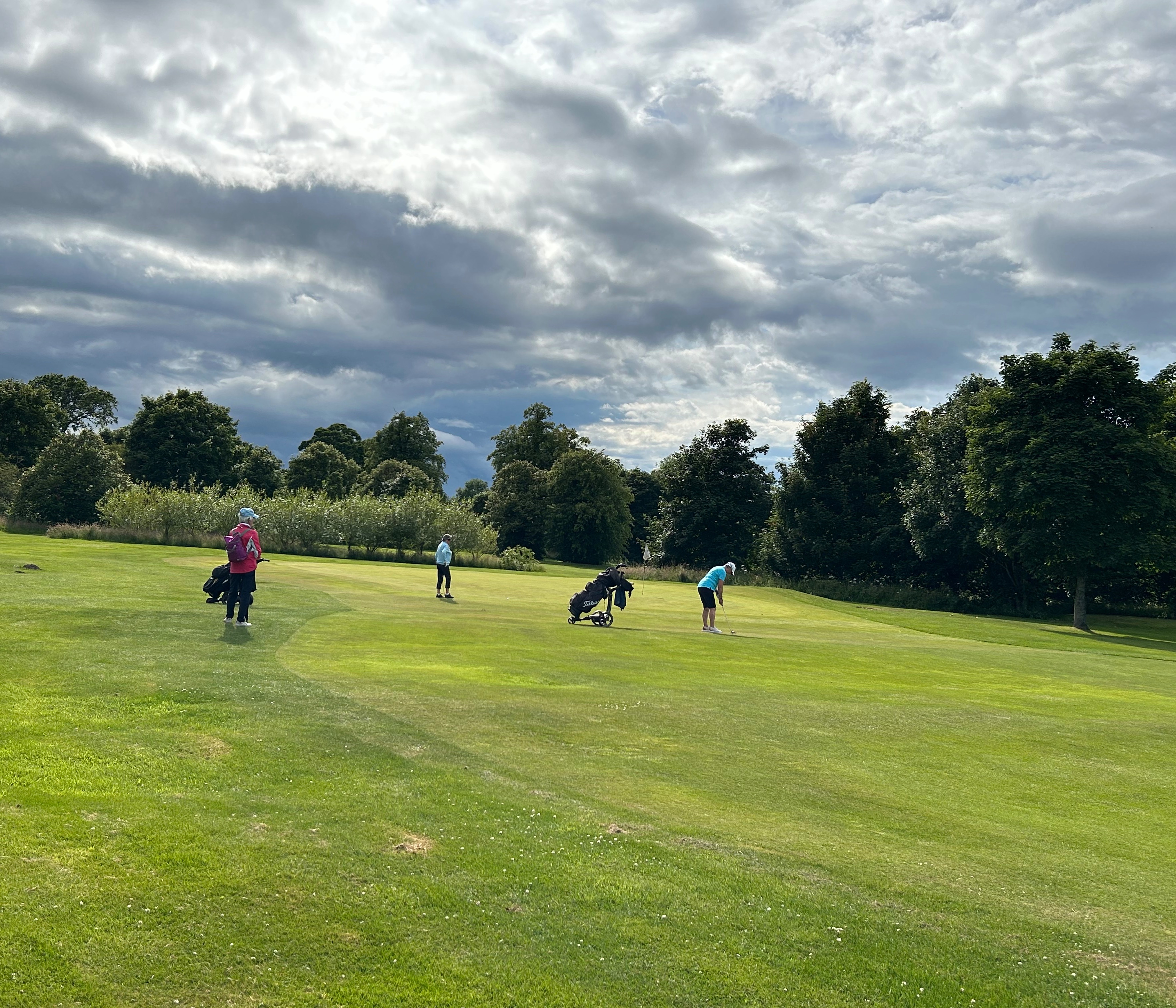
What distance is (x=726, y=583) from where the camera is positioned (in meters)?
69.7

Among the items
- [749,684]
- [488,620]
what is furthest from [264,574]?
[749,684]

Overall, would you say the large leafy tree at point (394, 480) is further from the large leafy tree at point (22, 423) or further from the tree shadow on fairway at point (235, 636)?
the tree shadow on fairway at point (235, 636)

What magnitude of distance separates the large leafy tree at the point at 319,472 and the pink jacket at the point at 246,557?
99.5 meters

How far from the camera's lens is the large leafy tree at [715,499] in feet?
296

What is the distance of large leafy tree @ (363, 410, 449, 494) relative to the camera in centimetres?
12875

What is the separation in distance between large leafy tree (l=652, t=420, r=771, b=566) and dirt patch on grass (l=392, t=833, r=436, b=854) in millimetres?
82715

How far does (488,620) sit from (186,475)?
86083mm

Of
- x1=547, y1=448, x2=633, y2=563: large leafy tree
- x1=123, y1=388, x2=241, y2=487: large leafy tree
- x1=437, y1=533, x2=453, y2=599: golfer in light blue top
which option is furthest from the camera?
x1=547, y1=448, x2=633, y2=563: large leafy tree

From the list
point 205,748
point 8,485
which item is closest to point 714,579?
point 205,748

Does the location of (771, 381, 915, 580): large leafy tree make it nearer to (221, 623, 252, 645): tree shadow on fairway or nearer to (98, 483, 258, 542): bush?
(98, 483, 258, 542): bush

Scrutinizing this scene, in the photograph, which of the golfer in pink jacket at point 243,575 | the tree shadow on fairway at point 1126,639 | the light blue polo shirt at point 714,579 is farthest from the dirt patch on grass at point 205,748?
the tree shadow on fairway at point 1126,639

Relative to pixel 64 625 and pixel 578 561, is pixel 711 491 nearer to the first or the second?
pixel 578 561

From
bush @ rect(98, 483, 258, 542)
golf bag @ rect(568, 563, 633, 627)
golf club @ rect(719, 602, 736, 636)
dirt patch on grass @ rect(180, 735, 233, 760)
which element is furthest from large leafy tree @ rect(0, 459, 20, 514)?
dirt patch on grass @ rect(180, 735, 233, 760)

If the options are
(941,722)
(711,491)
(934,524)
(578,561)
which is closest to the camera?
(941,722)
